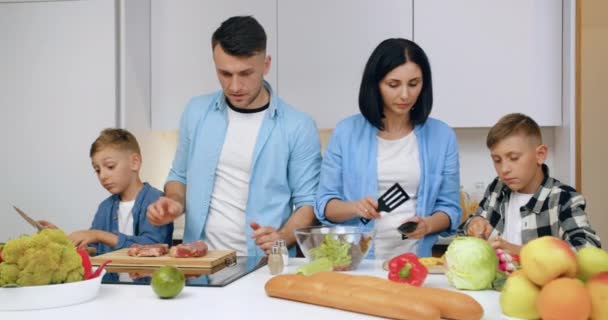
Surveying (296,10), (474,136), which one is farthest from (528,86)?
(296,10)

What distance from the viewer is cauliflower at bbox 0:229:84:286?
143cm

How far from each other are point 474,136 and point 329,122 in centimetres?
84

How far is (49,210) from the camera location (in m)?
3.51

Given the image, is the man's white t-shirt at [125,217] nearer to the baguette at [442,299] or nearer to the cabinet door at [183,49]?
the cabinet door at [183,49]

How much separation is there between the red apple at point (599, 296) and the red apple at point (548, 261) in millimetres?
47

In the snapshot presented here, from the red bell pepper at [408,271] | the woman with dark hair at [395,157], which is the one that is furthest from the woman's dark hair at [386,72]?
the red bell pepper at [408,271]

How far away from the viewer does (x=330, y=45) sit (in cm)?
355

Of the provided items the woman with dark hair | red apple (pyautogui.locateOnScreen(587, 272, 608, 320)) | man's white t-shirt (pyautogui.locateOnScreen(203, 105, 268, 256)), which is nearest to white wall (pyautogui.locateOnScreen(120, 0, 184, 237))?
man's white t-shirt (pyautogui.locateOnScreen(203, 105, 268, 256))

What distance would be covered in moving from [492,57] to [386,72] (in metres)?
1.46

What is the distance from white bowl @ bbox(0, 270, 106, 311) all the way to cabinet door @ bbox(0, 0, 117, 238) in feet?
6.83

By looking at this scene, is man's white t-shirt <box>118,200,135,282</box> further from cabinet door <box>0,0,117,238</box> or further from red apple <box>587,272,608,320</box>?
red apple <box>587,272,608,320</box>

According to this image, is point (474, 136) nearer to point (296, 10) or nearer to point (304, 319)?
point (296, 10)

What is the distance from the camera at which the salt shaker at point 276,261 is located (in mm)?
1772

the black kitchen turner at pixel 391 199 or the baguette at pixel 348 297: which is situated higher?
the black kitchen turner at pixel 391 199
